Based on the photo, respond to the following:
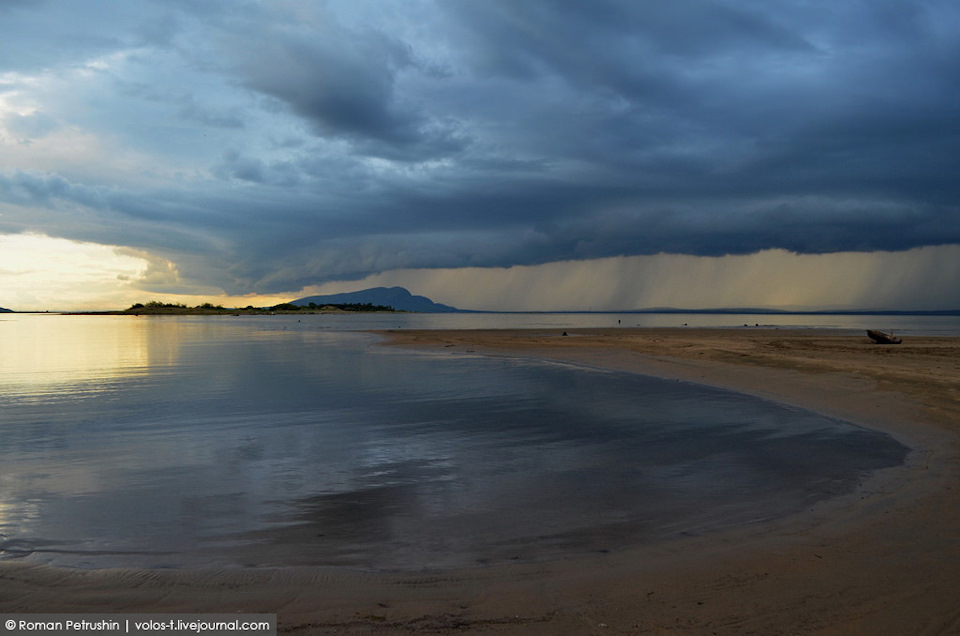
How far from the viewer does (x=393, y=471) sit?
A: 1134 cm

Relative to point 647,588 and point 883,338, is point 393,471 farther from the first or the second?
point 883,338

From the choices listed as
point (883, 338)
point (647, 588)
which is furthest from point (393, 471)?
point (883, 338)

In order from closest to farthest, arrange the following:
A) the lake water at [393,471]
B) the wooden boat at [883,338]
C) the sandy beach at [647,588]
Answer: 1. the sandy beach at [647,588]
2. the lake water at [393,471]
3. the wooden boat at [883,338]

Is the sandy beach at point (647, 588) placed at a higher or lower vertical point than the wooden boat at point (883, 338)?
lower

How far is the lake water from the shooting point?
765 cm

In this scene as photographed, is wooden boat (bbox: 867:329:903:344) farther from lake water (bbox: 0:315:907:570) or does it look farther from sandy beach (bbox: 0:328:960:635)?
sandy beach (bbox: 0:328:960:635)

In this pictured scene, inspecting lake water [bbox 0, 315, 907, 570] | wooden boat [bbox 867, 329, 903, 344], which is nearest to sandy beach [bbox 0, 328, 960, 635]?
lake water [bbox 0, 315, 907, 570]

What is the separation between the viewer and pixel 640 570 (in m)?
6.61

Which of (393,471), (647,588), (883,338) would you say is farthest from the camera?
(883,338)

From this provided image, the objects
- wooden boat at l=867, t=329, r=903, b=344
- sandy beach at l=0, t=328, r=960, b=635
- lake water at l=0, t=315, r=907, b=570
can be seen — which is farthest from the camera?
wooden boat at l=867, t=329, r=903, b=344

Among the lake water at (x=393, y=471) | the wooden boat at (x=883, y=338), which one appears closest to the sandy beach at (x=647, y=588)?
the lake water at (x=393, y=471)

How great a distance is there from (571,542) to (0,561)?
7.09 meters

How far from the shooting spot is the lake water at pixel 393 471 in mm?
7652

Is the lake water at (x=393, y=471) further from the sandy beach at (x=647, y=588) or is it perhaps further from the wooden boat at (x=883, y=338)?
the wooden boat at (x=883, y=338)
